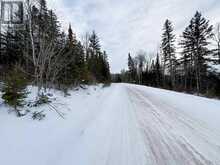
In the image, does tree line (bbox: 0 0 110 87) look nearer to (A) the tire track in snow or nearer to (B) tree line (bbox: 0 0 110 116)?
(B) tree line (bbox: 0 0 110 116)

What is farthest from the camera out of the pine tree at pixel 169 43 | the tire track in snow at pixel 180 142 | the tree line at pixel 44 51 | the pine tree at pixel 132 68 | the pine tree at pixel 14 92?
the pine tree at pixel 132 68

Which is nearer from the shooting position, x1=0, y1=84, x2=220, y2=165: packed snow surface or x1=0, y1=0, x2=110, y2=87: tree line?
x1=0, y1=84, x2=220, y2=165: packed snow surface

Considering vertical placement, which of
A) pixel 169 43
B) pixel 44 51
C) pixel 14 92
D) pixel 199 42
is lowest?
pixel 14 92

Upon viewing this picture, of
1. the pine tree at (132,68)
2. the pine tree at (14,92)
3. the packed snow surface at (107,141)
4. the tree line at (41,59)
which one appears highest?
the pine tree at (132,68)

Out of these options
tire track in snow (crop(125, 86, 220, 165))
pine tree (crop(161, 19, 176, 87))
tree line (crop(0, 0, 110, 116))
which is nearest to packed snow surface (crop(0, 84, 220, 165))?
tire track in snow (crop(125, 86, 220, 165))

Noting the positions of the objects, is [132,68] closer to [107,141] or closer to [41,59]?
[41,59]

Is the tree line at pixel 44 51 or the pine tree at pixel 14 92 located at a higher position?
the tree line at pixel 44 51

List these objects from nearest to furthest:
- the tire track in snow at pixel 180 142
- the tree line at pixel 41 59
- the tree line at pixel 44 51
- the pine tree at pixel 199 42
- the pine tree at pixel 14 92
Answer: the tire track in snow at pixel 180 142, the pine tree at pixel 14 92, the tree line at pixel 41 59, the tree line at pixel 44 51, the pine tree at pixel 199 42

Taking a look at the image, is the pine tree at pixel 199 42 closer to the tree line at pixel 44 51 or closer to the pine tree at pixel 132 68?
the tree line at pixel 44 51

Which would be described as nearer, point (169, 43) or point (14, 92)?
point (14, 92)

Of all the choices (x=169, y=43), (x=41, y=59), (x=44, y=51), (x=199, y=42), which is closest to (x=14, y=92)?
(x=41, y=59)

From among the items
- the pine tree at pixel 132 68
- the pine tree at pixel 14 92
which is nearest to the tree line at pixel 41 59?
the pine tree at pixel 14 92

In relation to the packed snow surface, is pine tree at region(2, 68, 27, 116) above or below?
above

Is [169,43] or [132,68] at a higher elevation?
[169,43]
